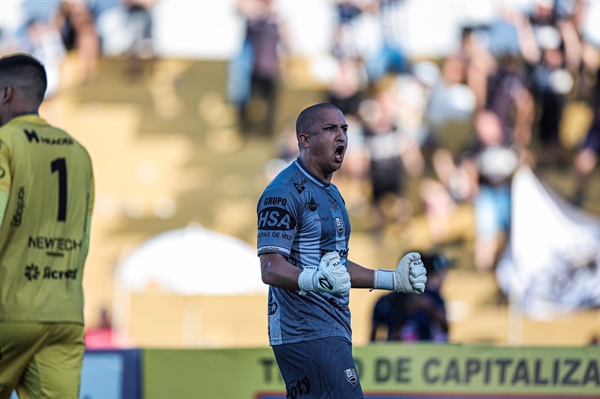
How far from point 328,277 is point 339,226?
Result: 71 centimetres

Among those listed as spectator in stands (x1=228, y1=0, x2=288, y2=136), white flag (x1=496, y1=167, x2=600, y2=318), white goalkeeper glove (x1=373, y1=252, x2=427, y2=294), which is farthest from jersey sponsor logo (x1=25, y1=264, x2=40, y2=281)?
spectator in stands (x1=228, y1=0, x2=288, y2=136)

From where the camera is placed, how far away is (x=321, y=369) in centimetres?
467

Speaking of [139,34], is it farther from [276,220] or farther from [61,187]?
[276,220]

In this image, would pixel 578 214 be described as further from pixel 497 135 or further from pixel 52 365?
pixel 52 365

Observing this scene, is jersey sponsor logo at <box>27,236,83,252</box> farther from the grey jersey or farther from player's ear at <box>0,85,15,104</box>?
the grey jersey

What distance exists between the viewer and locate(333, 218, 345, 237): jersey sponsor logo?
4.87m

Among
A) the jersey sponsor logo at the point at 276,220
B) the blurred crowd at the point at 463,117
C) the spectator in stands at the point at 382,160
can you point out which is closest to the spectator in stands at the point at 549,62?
the blurred crowd at the point at 463,117

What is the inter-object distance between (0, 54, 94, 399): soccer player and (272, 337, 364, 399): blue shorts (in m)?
1.11

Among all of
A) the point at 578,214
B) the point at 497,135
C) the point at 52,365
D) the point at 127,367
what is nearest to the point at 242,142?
the point at 497,135

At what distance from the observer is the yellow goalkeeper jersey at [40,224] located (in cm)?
467

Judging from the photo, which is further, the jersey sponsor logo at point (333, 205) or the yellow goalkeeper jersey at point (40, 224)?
the jersey sponsor logo at point (333, 205)

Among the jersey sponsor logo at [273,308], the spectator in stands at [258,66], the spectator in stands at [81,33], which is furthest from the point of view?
the spectator in stands at [81,33]

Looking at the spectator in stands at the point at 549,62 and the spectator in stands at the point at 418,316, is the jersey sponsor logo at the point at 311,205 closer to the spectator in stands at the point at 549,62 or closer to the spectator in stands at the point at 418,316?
the spectator in stands at the point at 418,316

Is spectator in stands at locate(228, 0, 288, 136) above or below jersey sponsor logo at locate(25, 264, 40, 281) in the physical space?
above
